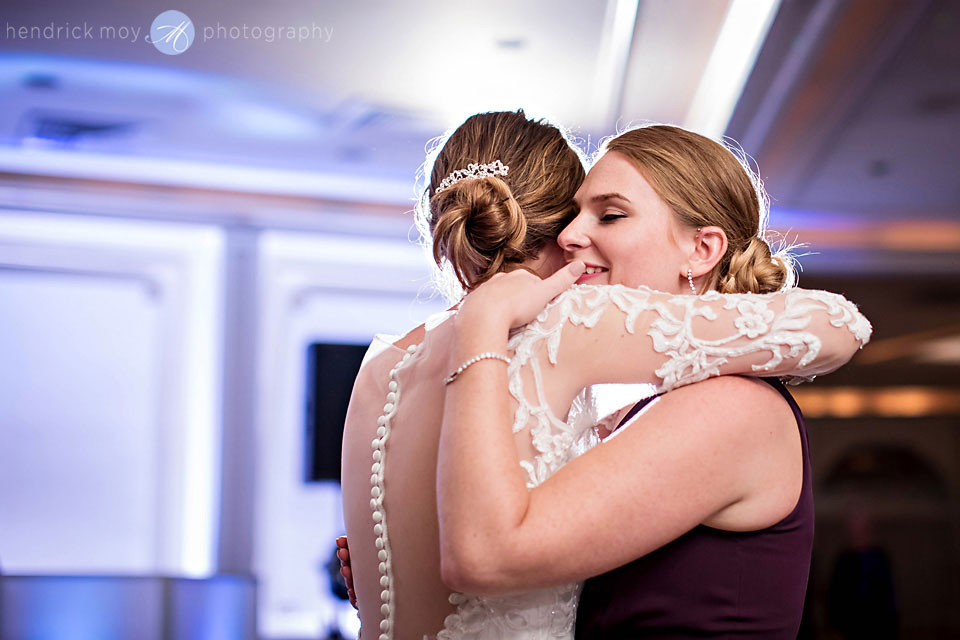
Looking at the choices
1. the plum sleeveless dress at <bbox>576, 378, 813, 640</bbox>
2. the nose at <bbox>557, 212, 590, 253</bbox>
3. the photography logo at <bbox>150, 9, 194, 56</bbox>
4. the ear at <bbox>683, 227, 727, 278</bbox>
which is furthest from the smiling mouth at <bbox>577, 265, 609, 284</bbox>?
Result: the photography logo at <bbox>150, 9, 194, 56</bbox>

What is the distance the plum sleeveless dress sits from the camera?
1307mm

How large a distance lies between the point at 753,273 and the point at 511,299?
0.53 metres

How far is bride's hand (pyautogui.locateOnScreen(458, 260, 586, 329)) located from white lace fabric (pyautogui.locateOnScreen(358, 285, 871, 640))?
21 millimetres

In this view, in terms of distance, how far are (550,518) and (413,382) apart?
381 mm

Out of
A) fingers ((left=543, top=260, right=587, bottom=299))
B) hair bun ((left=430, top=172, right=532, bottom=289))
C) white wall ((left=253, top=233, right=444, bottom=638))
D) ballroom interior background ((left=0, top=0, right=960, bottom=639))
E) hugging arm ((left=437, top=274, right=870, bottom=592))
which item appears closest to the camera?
hugging arm ((left=437, top=274, right=870, bottom=592))

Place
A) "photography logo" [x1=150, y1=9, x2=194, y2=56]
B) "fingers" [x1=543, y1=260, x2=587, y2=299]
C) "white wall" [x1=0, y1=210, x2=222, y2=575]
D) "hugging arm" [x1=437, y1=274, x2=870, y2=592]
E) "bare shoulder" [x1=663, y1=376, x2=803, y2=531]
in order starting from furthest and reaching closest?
"white wall" [x1=0, y1=210, x2=222, y2=575] < "photography logo" [x1=150, y1=9, x2=194, y2=56] < "fingers" [x1=543, y1=260, x2=587, y2=299] < "bare shoulder" [x1=663, y1=376, x2=803, y2=531] < "hugging arm" [x1=437, y1=274, x2=870, y2=592]

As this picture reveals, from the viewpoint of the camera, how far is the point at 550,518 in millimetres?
1138

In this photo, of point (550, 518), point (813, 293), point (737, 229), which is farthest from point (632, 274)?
point (550, 518)

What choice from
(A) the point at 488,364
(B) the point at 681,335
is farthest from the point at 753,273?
(A) the point at 488,364

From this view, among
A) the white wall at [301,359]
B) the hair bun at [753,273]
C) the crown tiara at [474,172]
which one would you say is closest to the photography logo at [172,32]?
the white wall at [301,359]

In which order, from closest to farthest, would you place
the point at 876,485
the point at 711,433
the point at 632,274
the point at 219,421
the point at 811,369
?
the point at 711,433 → the point at 811,369 → the point at 632,274 → the point at 219,421 → the point at 876,485

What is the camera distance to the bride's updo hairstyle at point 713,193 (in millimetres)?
1613

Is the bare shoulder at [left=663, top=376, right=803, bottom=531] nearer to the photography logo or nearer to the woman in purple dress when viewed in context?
the woman in purple dress

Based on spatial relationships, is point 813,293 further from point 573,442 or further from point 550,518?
point 550,518
